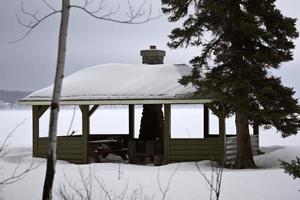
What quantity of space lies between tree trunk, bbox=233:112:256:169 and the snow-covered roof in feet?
4.59

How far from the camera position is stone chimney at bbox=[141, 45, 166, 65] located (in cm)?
2203

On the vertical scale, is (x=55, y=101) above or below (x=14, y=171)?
above

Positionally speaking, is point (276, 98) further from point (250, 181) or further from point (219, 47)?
point (250, 181)

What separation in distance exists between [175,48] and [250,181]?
6157mm

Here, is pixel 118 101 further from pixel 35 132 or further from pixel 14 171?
pixel 14 171

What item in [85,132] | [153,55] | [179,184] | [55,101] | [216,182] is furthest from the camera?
[153,55]

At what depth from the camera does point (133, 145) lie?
1800 cm

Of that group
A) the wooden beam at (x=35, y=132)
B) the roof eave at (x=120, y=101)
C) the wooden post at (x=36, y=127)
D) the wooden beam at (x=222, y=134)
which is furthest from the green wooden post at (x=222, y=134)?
the wooden beam at (x=35, y=132)

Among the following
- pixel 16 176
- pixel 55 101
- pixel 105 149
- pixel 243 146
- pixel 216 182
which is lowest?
pixel 16 176

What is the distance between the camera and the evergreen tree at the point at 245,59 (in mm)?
14359

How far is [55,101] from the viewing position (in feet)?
24.5

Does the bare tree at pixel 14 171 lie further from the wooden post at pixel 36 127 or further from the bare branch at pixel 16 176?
the wooden post at pixel 36 127

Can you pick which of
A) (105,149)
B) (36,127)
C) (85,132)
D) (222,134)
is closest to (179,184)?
(222,134)

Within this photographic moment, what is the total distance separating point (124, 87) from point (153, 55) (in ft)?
14.1
